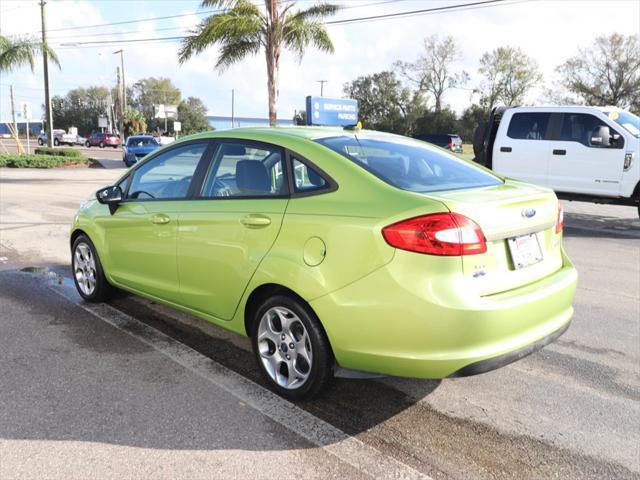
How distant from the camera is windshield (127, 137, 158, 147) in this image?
30.1m

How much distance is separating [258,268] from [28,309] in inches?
112

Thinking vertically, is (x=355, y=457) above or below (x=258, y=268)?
below

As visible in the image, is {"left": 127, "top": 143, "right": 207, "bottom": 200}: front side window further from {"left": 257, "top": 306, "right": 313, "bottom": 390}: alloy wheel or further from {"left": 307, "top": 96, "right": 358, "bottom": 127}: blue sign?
{"left": 307, "top": 96, "right": 358, "bottom": 127}: blue sign

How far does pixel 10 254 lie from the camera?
7.32 m

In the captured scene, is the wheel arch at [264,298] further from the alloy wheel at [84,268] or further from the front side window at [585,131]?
the front side window at [585,131]

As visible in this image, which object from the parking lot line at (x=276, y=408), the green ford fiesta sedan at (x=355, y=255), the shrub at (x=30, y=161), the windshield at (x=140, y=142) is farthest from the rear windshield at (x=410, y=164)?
the windshield at (x=140, y=142)

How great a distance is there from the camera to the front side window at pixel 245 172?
3465mm

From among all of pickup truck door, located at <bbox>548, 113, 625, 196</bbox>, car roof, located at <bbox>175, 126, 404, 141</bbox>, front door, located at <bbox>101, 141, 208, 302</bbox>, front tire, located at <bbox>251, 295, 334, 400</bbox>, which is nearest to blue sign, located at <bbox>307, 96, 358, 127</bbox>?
pickup truck door, located at <bbox>548, 113, 625, 196</bbox>

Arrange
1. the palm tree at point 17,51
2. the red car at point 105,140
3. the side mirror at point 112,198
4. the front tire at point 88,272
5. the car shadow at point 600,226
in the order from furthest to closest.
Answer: the red car at point 105,140 < the palm tree at point 17,51 < the car shadow at point 600,226 < the front tire at point 88,272 < the side mirror at point 112,198

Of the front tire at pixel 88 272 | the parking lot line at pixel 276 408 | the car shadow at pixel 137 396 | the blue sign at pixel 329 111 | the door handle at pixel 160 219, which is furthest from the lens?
the blue sign at pixel 329 111

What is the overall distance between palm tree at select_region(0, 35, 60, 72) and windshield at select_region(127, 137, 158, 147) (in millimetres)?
5766

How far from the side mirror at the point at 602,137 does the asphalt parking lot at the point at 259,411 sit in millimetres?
5926

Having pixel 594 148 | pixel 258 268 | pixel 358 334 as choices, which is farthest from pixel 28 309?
pixel 594 148

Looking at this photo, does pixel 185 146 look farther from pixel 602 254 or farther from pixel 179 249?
pixel 602 254
